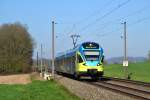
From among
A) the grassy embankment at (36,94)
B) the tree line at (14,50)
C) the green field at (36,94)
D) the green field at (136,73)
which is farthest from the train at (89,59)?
the tree line at (14,50)

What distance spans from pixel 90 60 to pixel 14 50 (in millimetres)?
72090

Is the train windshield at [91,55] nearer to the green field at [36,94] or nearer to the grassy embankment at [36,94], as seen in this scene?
the grassy embankment at [36,94]

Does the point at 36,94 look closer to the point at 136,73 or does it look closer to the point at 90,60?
the point at 90,60

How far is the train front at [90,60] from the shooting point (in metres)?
42.2

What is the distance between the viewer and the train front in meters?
42.2

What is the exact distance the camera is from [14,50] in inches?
4432

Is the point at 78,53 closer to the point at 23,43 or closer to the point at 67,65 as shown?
the point at 67,65

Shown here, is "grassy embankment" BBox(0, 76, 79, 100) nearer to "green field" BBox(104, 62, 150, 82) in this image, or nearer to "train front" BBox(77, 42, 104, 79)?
"train front" BBox(77, 42, 104, 79)

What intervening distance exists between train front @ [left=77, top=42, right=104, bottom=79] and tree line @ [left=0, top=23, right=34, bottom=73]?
71255mm

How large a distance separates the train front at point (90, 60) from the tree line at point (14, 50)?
71.3 meters

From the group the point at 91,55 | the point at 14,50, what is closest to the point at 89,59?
the point at 91,55

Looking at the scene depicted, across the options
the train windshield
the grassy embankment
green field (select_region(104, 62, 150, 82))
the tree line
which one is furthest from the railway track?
the tree line

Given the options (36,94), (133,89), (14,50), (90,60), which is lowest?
(36,94)

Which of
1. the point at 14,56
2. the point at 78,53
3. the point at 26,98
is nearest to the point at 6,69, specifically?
the point at 14,56
